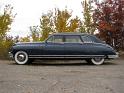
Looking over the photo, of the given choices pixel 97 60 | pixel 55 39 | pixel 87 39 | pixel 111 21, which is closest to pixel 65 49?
pixel 55 39

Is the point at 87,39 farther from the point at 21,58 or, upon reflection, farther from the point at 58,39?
the point at 21,58

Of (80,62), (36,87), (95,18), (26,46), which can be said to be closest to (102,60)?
(80,62)

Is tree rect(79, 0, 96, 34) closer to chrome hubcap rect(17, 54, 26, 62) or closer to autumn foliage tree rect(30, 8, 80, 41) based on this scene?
autumn foliage tree rect(30, 8, 80, 41)

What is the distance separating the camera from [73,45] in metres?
21.4

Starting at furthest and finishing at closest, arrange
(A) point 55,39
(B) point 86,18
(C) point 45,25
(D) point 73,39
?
(C) point 45,25, (B) point 86,18, (D) point 73,39, (A) point 55,39

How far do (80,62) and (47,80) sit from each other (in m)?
9.34

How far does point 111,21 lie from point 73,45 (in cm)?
651

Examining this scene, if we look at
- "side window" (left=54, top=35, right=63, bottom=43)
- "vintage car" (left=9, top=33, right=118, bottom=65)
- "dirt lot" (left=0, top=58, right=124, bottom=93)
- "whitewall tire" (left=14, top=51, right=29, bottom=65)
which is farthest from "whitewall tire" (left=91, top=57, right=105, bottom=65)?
"dirt lot" (left=0, top=58, right=124, bottom=93)

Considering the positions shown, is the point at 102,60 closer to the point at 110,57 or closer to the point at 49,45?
the point at 110,57

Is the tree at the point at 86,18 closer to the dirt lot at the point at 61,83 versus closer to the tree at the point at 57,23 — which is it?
the tree at the point at 57,23

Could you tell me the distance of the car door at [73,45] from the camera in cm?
2128

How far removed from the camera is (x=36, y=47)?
21.2 meters

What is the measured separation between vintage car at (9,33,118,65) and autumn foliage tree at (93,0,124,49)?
5462 millimetres

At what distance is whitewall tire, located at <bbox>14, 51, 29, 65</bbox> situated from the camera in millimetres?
21297
